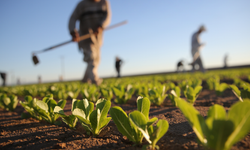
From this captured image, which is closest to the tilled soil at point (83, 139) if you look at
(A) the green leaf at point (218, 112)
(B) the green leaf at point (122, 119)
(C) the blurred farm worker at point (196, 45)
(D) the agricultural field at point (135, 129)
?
(D) the agricultural field at point (135, 129)

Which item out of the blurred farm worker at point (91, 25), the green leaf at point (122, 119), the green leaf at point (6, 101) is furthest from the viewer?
the blurred farm worker at point (91, 25)

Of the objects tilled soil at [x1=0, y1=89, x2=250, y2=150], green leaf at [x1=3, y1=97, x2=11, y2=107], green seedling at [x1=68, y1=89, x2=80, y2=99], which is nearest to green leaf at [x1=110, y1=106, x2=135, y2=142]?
tilled soil at [x1=0, y1=89, x2=250, y2=150]

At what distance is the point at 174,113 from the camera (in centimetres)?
178

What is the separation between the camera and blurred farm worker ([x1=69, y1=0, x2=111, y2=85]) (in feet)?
20.3

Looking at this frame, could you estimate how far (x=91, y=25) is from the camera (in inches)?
256

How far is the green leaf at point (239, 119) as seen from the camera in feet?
2.19

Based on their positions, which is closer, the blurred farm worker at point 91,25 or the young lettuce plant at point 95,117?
the young lettuce plant at point 95,117

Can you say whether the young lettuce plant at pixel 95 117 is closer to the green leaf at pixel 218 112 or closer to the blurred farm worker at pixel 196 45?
the green leaf at pixel 218 112

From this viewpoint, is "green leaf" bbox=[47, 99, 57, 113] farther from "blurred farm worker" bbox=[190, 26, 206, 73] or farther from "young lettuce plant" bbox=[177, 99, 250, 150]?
"blurred farm worker" bbox=[190, 26, 206, 73]

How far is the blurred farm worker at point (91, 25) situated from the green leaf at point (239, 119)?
5.99 m

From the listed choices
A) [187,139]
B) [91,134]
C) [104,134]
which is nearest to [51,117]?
[91,134]

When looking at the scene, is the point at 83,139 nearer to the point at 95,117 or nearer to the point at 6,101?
the point at 95,117

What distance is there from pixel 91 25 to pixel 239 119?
261 inches

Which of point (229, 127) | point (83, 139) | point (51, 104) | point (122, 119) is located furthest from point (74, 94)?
point (229, 127)
